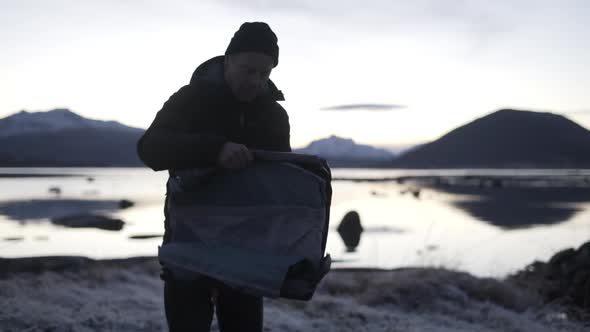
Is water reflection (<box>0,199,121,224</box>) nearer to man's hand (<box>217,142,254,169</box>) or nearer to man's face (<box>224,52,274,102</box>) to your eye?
man's face (<box>224,52,274,102</box>)

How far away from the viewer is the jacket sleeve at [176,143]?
210cm

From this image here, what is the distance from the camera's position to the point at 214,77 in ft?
8.11

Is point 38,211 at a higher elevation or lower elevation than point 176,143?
lower

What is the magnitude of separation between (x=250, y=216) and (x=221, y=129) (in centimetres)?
50

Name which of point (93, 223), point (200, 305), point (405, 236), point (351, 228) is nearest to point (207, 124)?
point (200, 305)

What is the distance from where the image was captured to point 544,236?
2298 cm

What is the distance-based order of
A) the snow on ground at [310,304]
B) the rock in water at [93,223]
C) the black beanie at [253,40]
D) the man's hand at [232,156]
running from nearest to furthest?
the man's hand at [232,156] < the black beanie at [253,40] < the snow on ground at [310,304] < the rock in water at [93,223]

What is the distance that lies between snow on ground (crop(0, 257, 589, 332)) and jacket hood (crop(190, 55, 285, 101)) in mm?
3471

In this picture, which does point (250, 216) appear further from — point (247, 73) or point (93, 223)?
point (93, 223)

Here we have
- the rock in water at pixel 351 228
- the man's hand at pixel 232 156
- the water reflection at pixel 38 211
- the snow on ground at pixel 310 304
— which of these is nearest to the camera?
the man's hand at pixel 232 156

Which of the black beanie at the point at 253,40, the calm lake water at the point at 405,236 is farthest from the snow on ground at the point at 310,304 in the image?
the calm lake water at the point at 405,236

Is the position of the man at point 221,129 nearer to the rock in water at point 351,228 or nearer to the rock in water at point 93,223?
the rock in water at point 351,228

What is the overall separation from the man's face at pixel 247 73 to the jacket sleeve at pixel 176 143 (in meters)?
0.26

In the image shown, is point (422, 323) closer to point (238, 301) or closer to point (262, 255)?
point (238, 301)
